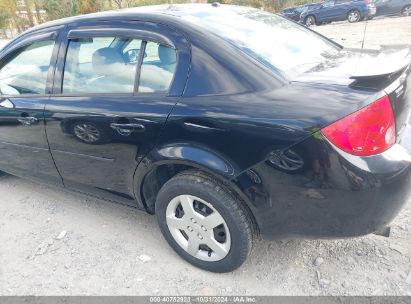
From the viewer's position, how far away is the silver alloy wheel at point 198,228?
2299mm

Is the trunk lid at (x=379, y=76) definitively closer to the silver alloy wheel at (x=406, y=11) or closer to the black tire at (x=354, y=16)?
the black tire at (x=354, y=16)

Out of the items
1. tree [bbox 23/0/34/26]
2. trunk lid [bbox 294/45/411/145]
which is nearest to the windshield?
trunk lid [bbox 294/45/411/145]

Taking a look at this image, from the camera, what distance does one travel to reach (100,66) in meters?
2.67

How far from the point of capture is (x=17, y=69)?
3.20m

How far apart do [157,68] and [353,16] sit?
19718 mm

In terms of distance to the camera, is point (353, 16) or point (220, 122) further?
point (353, 16)

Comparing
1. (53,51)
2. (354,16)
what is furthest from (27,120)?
(354,16)

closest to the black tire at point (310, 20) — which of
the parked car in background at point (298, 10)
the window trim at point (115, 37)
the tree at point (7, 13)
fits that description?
the parked car in background at point (298, 10)

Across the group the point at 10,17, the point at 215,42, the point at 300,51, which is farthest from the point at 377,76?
the point at 10,17

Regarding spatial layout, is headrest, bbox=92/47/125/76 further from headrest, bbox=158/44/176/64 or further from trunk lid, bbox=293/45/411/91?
trunk lid, bbox=293/45/411/91

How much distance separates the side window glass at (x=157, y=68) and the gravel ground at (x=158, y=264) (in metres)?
1.21

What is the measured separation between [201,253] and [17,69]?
7.34ft

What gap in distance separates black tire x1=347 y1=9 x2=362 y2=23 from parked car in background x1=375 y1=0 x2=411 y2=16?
0.97 m

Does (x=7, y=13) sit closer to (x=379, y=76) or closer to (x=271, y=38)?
(x=271, y=38)
